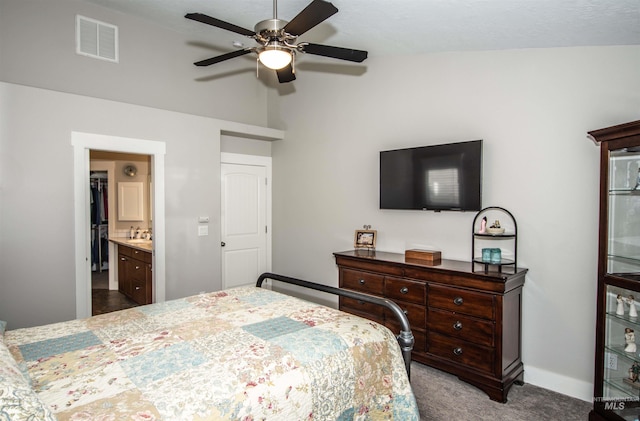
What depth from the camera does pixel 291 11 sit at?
10.2 feet

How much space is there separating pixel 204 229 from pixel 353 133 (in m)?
2.07

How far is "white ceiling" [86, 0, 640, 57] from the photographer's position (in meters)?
2.25

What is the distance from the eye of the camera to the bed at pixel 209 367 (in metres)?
1.30

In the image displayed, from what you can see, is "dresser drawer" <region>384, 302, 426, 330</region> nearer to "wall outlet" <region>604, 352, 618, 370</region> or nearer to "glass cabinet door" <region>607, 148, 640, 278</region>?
"wall outlet" <region>604, 352, 618, 370</region>

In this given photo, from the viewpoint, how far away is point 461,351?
287 centimetres

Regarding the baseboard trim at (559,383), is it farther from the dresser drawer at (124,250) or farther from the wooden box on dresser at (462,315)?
the dresser drawer at (124,250)

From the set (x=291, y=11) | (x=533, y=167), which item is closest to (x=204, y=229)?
(x=291, y=11)

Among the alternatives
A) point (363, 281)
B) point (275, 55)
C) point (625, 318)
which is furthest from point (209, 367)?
point (625, 318)

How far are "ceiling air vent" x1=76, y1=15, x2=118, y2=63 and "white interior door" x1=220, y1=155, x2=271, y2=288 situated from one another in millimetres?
1682

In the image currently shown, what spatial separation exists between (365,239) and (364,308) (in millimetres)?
775

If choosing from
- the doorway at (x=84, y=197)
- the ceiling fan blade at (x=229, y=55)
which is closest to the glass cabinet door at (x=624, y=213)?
the ceiling fan blade at (x=229, y=55)

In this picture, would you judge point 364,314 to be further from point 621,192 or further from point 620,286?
point 621,192

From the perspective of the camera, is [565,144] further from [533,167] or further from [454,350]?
[454,350]

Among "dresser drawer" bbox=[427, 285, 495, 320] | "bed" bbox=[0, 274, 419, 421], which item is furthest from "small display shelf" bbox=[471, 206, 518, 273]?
"bed" bbox=[0, 274, 419, 421]
